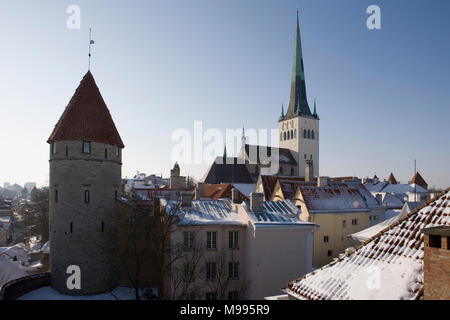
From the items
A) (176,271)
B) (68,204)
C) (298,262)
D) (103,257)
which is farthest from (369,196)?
(68,204)

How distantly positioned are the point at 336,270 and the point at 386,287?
2.06 m

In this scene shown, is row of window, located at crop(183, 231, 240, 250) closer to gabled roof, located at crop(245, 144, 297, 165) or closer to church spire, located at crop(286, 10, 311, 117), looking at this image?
gabled roof, located at crop(245, 144, 297, 165)

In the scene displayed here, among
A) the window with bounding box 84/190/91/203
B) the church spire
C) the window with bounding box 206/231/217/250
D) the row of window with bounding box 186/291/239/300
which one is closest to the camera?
the row of window with bounding box 186/291/239/300


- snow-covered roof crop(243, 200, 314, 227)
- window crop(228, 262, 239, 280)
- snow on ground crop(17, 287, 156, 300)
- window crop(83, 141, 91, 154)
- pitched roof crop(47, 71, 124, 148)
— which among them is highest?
pitched roof crop(47, 71, 124, 148)

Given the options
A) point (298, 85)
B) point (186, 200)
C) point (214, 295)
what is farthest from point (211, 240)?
point (298, 85)

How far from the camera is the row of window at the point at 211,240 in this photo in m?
19.7

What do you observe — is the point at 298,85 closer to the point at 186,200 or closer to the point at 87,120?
the point at 87,120

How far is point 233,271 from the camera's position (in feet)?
67.9

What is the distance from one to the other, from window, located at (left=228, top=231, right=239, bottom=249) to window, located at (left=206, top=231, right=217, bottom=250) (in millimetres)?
1008

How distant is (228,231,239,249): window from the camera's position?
20656 mm

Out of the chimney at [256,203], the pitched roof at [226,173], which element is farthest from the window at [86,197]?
the pitched roof at [226,173]

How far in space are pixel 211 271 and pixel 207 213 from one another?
3.83 meters

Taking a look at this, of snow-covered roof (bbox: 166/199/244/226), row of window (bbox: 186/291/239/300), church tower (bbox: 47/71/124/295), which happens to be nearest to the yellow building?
snow-covered roof (bbox: 166/199/244/226)

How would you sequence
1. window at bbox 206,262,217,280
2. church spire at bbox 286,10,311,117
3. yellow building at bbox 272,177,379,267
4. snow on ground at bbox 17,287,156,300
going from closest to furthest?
window at bbox 206,262,217,280, snow on ground at bbox 17,287,156,300, yellow building at bbox 272,177,379,267, church spire at bbox 286,10,311,117
